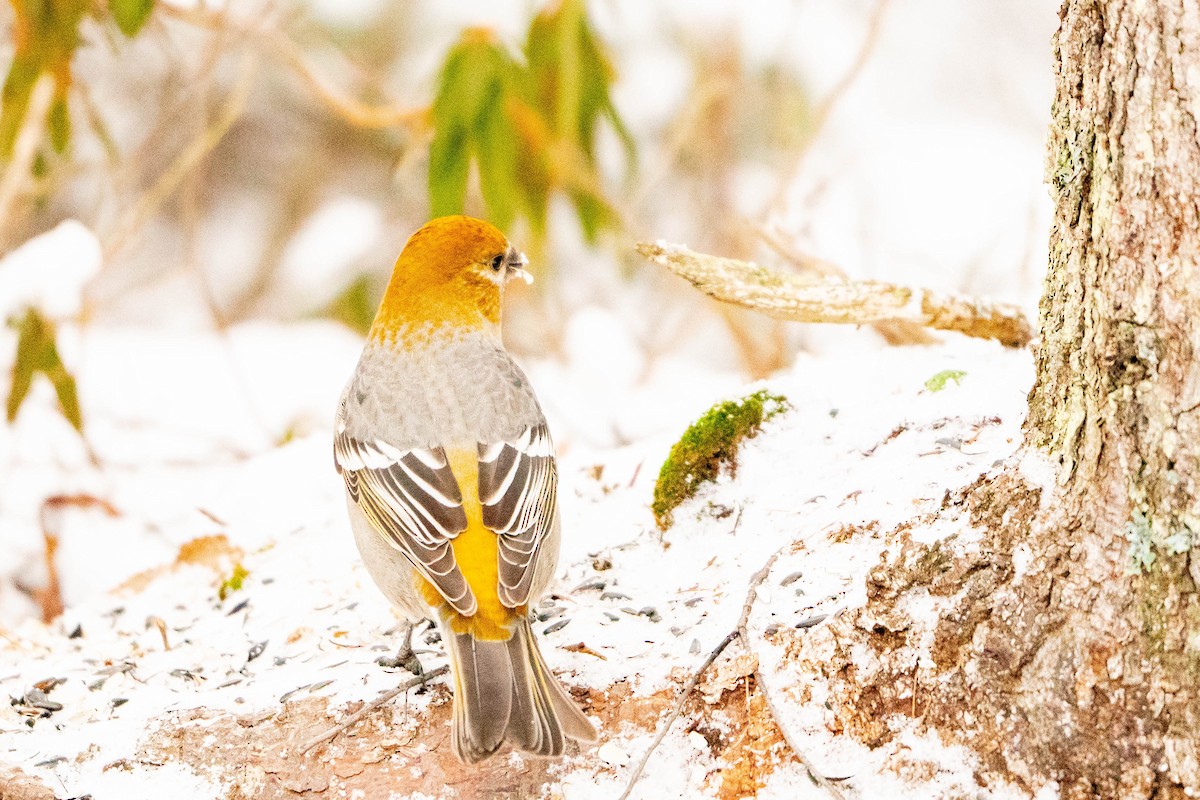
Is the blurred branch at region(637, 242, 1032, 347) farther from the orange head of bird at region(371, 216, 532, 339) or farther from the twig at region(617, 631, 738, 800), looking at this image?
the twig at region(617, 631, 738, 800)

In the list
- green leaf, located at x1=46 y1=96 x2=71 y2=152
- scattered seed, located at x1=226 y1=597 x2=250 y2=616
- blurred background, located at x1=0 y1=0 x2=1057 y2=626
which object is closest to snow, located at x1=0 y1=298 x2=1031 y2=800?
scattered seed, located at x1=226 y1=597 x2=250 y2=616

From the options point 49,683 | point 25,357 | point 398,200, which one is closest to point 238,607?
point 49,683

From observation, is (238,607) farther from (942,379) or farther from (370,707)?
(942,379)

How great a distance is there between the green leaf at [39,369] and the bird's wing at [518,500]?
293 centimetres

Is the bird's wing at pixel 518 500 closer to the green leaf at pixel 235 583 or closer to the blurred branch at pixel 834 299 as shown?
the blurred branch at pixel 834 299

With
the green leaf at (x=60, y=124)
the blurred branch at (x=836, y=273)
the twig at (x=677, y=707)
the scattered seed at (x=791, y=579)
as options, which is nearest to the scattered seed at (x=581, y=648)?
the twig at (x=677, y=707)

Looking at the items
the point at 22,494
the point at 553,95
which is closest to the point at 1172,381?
the point at 553,95

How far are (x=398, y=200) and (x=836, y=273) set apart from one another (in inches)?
186

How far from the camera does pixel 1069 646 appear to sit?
2404mm

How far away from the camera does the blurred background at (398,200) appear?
18.7 feet

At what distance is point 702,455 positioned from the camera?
3.64m

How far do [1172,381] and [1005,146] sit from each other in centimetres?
720

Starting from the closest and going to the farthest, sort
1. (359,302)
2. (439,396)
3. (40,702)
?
(40,702), (439,396), (359,302)

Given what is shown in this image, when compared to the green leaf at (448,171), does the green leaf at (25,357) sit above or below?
below
